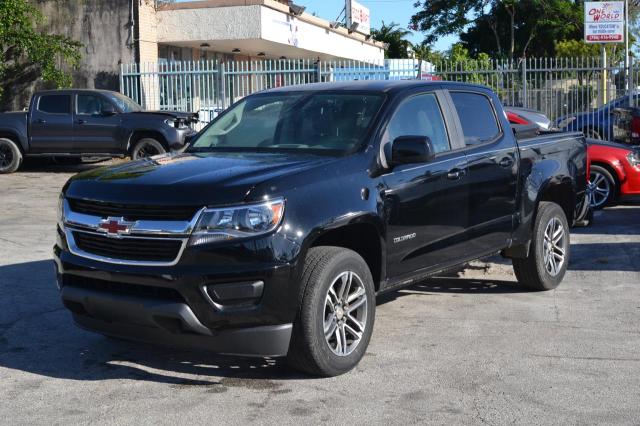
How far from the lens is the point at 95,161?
22266 mm

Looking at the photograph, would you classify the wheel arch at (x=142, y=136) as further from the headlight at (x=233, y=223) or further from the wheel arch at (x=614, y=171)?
the headlight at (x=233, y=223)

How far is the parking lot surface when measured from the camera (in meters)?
4.74

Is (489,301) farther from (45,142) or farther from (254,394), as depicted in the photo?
(45,142)

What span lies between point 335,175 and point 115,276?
4.76ft

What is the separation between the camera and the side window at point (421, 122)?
6031mm

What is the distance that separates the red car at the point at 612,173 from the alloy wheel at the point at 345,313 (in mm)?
7673

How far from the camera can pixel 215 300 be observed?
480 centimetres

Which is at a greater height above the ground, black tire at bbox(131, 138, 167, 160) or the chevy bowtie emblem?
black tire at bbox(131, 138, 167, 160)

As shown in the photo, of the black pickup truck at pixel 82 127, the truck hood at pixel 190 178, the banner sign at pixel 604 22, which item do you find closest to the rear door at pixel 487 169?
the truck hood at pixel 190 178

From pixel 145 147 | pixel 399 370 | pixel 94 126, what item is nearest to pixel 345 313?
pixel 399 370

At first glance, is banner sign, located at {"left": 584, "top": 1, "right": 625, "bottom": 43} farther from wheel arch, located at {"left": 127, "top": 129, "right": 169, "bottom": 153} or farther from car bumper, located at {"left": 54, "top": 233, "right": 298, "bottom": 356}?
car bumper, located at {"left": 54, "top": 233, "right": 298, "bottom": 356}

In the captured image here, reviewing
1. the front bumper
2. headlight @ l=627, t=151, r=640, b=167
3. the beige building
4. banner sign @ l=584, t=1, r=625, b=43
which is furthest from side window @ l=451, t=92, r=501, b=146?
banner sign @ l=584, t=1, r=625, b=43

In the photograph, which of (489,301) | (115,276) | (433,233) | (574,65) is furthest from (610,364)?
(574,65)

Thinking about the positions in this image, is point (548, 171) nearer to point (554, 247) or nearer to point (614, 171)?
point (554, 247)
